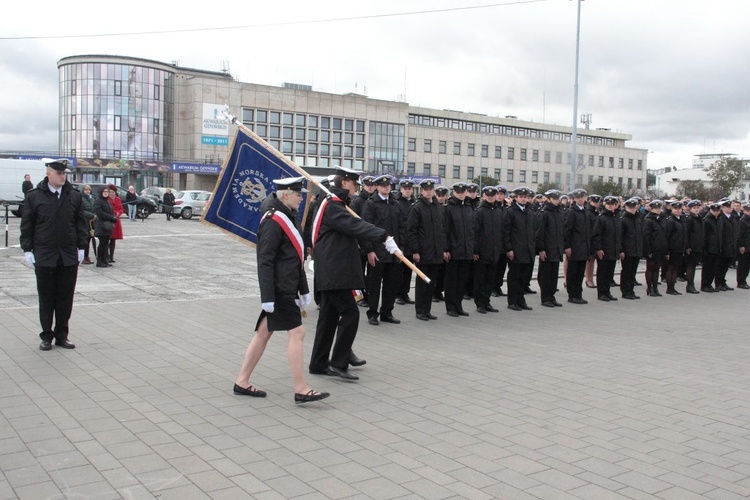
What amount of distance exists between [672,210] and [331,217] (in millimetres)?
10864

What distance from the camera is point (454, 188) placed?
1120cm

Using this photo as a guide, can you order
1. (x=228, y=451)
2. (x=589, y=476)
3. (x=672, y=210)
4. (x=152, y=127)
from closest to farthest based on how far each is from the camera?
(x=589, y=476), (x=228, y=451), (x=672, y=210), (x=152, y=127)

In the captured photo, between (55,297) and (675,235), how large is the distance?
39.8 ft

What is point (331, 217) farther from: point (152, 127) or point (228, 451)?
point (152, 127)

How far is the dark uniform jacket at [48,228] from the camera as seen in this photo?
7.73 metres

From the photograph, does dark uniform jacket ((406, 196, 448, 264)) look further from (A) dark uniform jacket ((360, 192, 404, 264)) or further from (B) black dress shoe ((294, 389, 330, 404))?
(B) black dress shoe ((294, 389, 330, 404))

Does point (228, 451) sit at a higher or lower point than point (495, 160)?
lower

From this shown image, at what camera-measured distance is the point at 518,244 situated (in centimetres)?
1195

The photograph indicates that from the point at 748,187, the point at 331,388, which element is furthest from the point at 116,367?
the point at 748,187

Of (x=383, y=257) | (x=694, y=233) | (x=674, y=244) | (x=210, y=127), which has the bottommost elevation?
(x=383, y=257)

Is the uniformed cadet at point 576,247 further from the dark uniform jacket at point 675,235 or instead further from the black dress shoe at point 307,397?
the black dress shoe at point 307,397

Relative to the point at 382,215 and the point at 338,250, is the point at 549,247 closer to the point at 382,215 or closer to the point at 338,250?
the point at 382,215

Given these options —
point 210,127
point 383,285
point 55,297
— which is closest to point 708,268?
point 383,285

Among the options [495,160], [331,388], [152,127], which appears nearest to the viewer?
[331,388]
